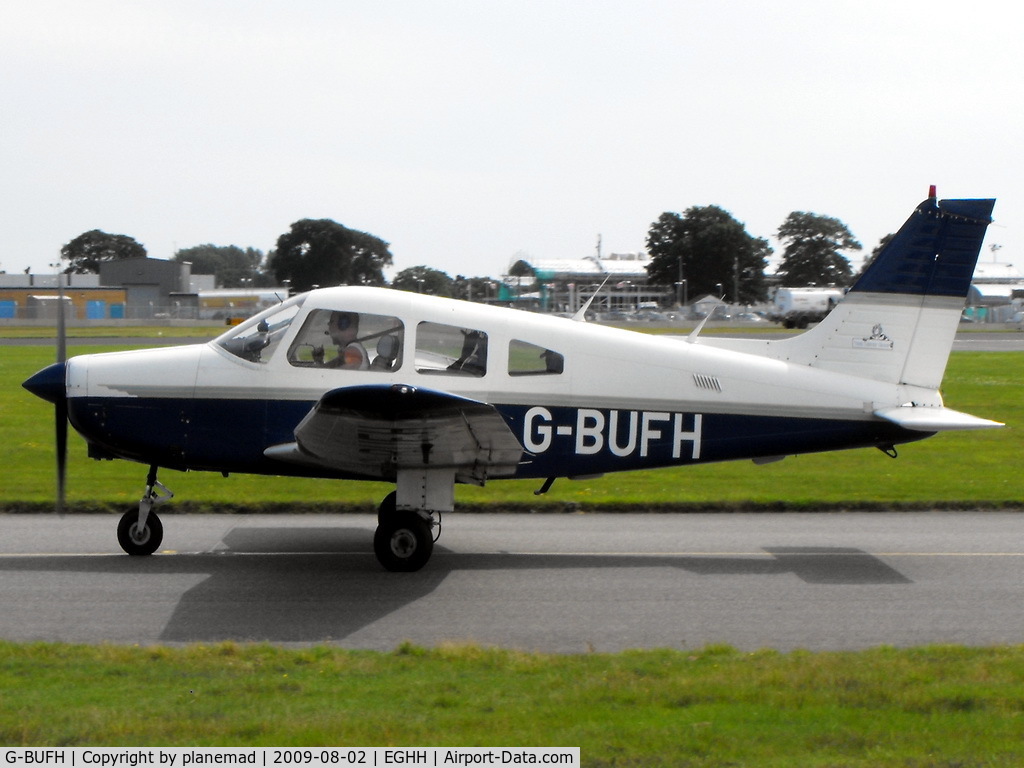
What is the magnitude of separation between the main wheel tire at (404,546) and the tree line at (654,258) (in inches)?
151

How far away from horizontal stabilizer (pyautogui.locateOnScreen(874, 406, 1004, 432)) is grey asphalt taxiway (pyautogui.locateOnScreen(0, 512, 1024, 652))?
3.91ft

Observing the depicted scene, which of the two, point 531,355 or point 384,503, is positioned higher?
point 531,355

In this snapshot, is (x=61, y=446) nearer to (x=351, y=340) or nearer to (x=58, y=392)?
(x=58, y=392)

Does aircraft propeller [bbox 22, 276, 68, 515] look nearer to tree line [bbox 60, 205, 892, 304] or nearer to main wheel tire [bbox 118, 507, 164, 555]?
main wheel tire [bbox 118, 507, 164, 555]

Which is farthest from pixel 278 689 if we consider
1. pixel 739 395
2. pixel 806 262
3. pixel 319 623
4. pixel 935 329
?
pixel 806 262

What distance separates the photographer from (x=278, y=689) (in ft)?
18.2

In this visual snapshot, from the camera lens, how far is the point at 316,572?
8930 mm

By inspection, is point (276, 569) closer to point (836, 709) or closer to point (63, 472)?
point (63, 472)

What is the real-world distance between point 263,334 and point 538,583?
3131mm

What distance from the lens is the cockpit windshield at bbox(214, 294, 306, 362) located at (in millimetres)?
9234

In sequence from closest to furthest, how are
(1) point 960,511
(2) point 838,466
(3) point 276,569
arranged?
(3) point 276,569 → (1) point 960,511 → (2) point 838,466

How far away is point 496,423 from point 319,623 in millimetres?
1951

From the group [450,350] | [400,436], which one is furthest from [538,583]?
[450,350]

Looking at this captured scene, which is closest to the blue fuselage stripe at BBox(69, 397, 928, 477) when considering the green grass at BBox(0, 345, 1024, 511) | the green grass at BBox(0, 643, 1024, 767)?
the green grass at BBox(0, 345, 1024, 511)
